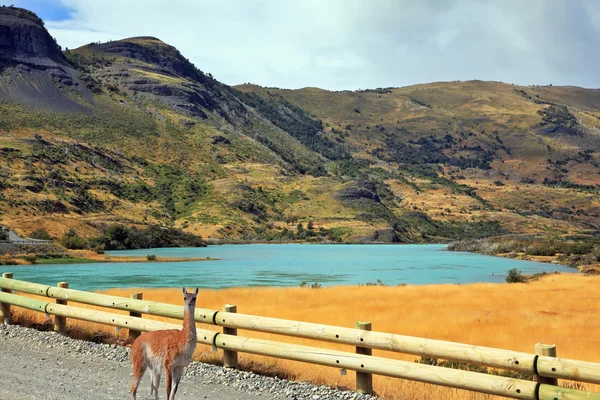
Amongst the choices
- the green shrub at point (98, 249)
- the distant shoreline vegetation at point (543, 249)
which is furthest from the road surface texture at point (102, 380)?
the green shrub at point (98, 249)

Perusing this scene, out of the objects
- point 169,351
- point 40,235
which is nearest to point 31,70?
point 40,235

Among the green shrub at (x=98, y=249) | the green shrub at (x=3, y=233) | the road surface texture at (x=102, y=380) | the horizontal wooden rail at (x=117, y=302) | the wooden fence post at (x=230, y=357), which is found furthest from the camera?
the green shrub at (x=98, y=249)

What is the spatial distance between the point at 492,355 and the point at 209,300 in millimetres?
23481

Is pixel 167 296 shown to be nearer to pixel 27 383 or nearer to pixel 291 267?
pixel 27 383

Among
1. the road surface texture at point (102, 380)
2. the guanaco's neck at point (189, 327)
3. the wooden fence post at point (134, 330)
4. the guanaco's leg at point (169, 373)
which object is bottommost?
the road surface texture at point (102, 380)

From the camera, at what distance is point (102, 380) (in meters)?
11.1

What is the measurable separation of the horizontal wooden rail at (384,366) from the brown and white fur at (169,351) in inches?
133

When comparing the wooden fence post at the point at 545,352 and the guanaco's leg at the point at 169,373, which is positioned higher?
the guanaco's leg at the point at 169,373

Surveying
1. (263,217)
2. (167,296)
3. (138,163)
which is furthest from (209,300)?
(138,163)

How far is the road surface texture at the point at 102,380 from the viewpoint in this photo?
10203 mm

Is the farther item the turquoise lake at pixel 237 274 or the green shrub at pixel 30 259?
the green shrub at pixel 30 259

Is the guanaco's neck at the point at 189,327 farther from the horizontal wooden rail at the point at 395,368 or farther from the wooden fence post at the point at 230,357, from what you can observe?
the wooden fence post at the point at 230,357

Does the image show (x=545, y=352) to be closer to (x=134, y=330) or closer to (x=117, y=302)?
(x=134, y=330)

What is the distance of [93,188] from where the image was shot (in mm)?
124875
